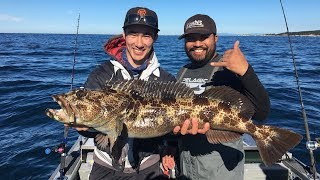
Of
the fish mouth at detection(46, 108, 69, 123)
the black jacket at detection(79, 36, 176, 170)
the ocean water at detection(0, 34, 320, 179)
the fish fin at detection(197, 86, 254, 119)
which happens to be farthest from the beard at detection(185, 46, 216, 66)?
the ocean water at detection(0, 34, 320, 179)

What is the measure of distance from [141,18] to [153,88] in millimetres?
1160

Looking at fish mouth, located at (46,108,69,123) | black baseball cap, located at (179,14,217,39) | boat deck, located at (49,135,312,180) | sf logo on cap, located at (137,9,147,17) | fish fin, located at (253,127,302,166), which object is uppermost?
sf logo on cap, located at (137,9,147,17)

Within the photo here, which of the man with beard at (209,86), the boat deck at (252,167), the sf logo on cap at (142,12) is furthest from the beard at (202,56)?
the boat deck at (252,167)

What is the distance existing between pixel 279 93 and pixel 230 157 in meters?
15.4

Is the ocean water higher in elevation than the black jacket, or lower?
lower

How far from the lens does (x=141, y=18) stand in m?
4.96

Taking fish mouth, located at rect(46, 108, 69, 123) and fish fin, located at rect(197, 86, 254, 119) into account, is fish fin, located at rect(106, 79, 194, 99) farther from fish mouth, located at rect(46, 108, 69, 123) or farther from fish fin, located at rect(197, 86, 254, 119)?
fish mouth, located at rect(46, 108, 69, 123)

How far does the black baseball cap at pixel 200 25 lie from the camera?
5.13 m

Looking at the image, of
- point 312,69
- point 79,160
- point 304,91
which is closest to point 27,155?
point 79,160

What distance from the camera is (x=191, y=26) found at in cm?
523

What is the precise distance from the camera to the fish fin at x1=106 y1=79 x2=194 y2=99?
4.70 metres

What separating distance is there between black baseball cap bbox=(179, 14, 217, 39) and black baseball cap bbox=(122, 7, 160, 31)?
57cm

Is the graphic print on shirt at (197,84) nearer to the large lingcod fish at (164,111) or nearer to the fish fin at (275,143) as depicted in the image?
the large lingcod fish at (164,111)

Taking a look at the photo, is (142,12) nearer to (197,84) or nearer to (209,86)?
(197,84)
